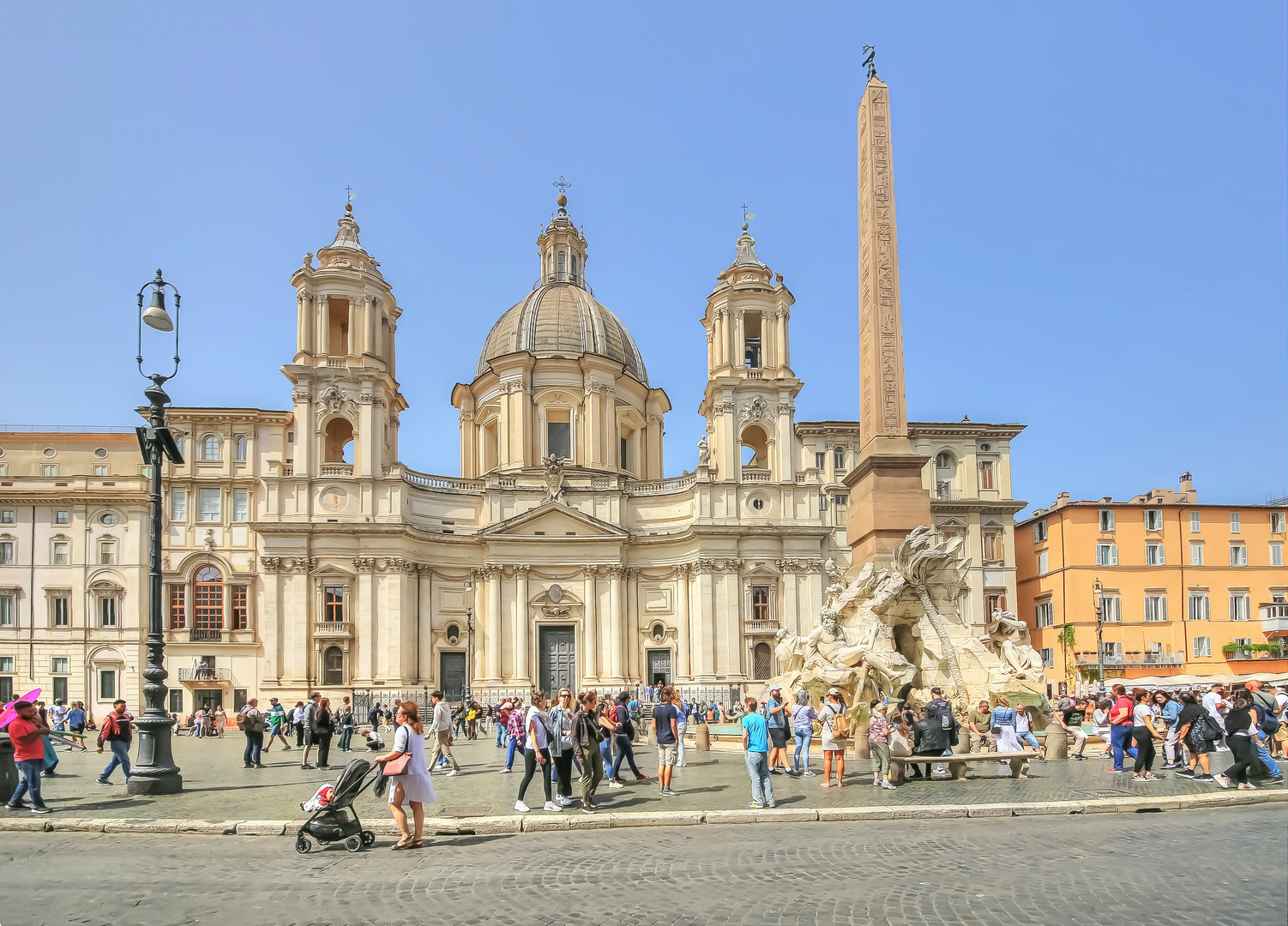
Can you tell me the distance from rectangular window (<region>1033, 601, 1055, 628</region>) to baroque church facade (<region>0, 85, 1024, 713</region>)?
4.30 m

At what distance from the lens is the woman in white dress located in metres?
10.6

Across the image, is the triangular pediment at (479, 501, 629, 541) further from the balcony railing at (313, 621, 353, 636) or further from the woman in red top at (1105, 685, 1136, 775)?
the woman in red top at (1105, 685, 1136, 775)

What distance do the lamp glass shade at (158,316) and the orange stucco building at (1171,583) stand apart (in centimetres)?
4517

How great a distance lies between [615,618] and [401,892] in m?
39.9

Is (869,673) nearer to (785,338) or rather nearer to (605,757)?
(605,757)

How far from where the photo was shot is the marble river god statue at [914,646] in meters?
22.1

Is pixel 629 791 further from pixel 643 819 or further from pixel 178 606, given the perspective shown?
pixel 178 606

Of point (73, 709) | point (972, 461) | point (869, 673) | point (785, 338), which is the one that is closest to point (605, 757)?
point (869, 673)

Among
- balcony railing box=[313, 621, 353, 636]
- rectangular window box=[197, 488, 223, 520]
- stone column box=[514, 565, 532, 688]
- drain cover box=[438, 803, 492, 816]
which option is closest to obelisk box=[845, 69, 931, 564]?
drain cover box=[438, 803, 492, 816]

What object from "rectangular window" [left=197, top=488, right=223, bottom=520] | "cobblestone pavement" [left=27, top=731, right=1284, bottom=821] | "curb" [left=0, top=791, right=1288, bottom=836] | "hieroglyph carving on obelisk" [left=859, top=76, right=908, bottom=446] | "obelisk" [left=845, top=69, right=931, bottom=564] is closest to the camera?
"curb" [left=0, top=791, right=1288, bottom=836]

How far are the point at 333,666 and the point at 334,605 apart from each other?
2643 mm

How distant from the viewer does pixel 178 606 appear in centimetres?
4744

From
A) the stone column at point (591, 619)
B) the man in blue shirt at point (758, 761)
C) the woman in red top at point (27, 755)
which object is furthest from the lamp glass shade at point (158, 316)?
the stone column at point (591, 619)

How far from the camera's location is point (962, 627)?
2384 cm
